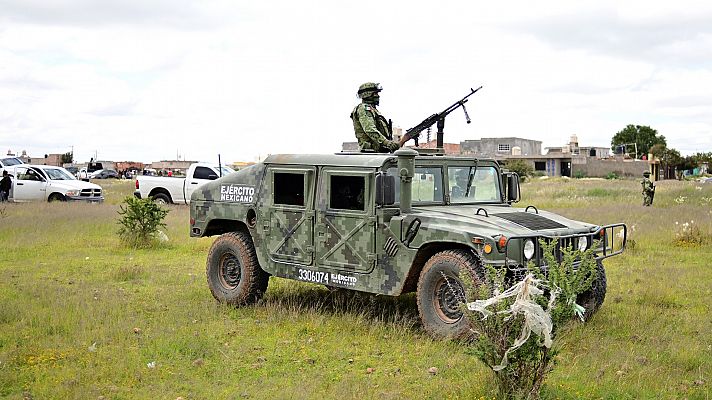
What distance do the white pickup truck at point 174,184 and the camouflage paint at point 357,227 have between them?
15042 mm

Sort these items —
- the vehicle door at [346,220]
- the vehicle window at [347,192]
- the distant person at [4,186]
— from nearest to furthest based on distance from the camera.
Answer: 1. the vehicle door at [346,220]
2. the vehicle window at [347,192]
3. the distant person at [4,186]

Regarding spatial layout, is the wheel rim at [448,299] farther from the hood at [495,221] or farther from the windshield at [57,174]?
the windshield at [57,174]

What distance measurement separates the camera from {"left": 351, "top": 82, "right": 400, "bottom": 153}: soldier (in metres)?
9.61

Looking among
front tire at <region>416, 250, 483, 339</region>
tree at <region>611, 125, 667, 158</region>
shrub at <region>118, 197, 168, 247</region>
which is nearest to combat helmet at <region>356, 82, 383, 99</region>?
front tire at <region>416, 250, 483, 339</region>

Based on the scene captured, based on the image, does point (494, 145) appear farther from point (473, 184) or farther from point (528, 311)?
point (528, 311)

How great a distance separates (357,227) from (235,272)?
86.7 inches

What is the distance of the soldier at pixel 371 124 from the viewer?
961 centimetres

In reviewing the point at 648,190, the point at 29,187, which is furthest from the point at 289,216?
the point at 29,187

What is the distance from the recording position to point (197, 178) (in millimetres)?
24812

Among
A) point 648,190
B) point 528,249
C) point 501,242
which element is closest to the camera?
point 501,242

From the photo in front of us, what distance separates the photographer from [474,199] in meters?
9.16

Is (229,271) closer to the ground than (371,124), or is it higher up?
closer to the ground

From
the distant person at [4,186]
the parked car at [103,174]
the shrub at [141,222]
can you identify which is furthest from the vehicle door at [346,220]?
the parked car at [103,174]

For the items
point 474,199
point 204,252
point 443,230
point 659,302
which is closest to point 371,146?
point 474,199
